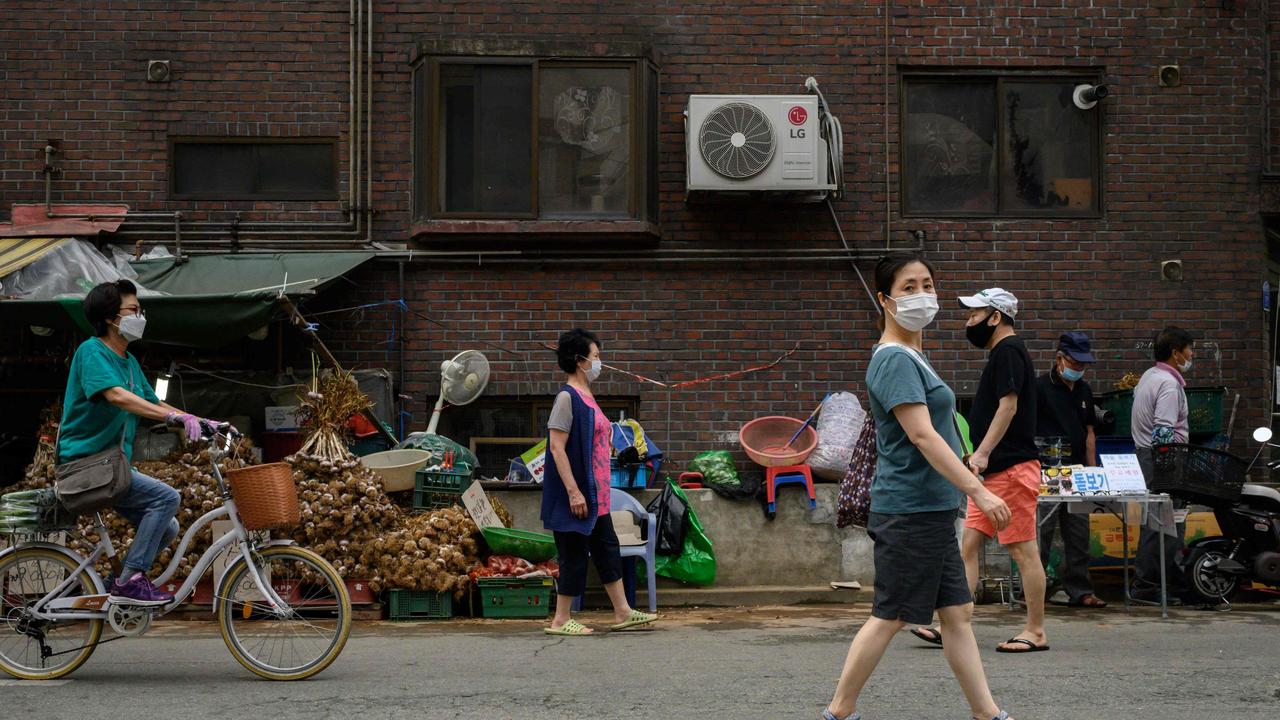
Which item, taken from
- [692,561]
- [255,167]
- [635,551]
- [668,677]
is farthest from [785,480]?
[255,167]

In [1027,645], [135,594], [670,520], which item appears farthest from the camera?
[670,520]

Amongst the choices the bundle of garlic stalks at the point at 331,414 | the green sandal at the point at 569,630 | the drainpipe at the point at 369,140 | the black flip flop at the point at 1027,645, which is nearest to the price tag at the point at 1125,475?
the black flip flop at the point at 1027,645

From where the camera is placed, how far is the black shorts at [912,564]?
504 cm

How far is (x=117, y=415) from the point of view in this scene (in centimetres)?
678

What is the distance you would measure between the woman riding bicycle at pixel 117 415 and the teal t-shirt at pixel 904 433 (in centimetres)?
361

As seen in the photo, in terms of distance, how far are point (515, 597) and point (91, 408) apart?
365 cm

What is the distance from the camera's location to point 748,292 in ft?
37.3

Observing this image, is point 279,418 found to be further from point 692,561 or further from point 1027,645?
point 1027,645

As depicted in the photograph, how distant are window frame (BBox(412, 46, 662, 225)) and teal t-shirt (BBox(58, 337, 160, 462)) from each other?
15.1ft

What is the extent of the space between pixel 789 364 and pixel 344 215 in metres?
4.07

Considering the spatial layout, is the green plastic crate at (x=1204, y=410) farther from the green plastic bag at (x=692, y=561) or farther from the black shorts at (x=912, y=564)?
the black shorts at (x=912, y=564)

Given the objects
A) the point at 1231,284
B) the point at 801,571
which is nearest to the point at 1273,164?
the point at 1231,284

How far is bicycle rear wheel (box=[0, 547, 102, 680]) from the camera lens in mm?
6777

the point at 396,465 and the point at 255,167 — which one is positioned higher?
the point at 255,167
